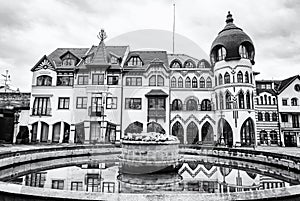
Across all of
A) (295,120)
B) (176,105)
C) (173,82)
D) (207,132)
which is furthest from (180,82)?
(295,120)

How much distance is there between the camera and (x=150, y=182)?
362 inches

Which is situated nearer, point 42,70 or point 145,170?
point 145,170

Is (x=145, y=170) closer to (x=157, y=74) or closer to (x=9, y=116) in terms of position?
(x=157, y=74)

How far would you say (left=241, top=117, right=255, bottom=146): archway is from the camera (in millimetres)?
33719

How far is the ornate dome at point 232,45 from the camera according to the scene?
3397cm

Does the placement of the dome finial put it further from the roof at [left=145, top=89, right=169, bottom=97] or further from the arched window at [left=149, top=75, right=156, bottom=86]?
the roof at [left=145, top=89, right=169, bottom=97]

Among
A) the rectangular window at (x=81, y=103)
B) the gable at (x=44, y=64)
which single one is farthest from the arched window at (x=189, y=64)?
the gable at (x=44, y=64)

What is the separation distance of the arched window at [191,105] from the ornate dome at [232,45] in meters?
7.54

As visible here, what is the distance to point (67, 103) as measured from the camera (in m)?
35.6

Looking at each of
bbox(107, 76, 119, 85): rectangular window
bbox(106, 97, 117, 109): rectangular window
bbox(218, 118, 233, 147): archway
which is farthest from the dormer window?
bbox(218, 118, 233, 147): archway

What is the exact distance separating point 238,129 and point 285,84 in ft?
54.4

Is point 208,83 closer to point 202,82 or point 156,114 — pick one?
point 202,82

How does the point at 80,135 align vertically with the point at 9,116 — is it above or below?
below

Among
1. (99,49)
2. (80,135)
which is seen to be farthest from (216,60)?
(80,135)
